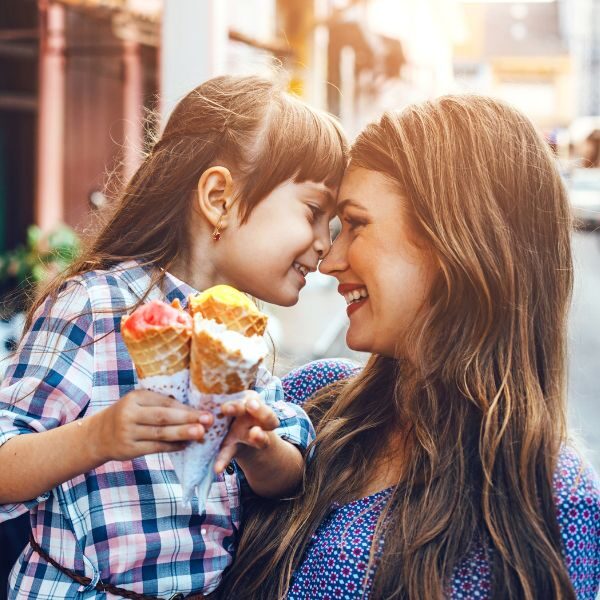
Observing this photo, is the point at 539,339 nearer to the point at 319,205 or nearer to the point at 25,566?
the point at 319,205

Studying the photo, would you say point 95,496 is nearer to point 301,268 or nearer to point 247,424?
point 247,424

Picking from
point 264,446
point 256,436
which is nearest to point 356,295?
point 264,446

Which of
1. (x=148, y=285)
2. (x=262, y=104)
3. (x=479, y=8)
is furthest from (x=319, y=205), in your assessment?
(x=479, y=8)

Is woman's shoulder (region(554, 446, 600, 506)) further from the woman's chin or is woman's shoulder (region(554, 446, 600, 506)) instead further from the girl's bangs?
the girl's bangs

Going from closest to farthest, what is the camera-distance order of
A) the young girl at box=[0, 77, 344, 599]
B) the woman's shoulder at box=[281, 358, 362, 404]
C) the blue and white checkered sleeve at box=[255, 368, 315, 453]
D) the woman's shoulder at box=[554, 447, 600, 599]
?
1. the young girl at box=[0, 77, 344, 599]
2. the woman's shoulder at box=[554, 447, 600, 599]
3. the blue and white checkered sleeve at box=[255, 368, 315, 453]
4. the woman's shoulder at box=[281, 358, 362, 404]

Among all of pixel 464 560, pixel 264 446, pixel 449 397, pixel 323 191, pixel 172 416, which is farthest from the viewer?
pixel 323 191

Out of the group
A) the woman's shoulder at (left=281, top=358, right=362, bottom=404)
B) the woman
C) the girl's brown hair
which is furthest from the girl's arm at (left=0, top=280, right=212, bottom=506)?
the woman's shoulder at (left=281, top=358, right=362, bottom=404)

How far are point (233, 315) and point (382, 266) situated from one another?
Result: 0.68 meters

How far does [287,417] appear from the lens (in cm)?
203

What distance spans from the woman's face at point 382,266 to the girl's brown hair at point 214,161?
15 cm

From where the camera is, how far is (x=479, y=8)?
52.8 meters

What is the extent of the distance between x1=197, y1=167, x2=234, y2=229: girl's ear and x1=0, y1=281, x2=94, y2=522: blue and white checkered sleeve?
40 cm

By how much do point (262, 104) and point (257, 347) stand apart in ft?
3.20

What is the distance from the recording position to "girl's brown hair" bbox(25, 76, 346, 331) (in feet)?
6.90
